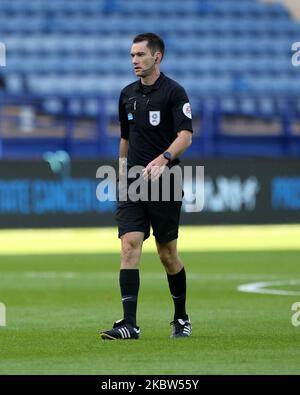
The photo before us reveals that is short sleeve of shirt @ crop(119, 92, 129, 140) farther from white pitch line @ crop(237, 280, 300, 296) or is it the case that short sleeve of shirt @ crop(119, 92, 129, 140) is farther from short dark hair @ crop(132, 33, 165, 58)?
white pitch line @ crop(237, 280, 300, 296)

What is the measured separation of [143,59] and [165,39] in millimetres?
24391

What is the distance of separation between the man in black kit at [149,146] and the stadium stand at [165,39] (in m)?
20.1

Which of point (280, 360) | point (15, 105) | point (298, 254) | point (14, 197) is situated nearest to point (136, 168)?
point (280, 360)

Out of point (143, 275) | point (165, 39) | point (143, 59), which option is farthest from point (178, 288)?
point (165, 39)

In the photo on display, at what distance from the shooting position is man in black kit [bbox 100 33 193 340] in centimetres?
884

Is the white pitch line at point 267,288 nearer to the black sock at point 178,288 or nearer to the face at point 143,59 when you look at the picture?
the black sock at point 178,288

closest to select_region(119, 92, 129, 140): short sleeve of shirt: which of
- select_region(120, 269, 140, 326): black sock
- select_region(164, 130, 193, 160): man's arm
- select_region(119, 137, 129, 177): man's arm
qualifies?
select_region(119, 137, 129, 177): man's arm

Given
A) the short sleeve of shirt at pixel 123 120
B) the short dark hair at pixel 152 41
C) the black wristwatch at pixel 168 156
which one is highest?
the short dark hair at pixel 152 41

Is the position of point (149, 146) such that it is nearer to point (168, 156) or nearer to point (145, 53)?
point (168, 156)

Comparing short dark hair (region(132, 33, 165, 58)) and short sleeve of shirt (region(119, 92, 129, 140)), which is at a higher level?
short dark hair (region(132, 33, 165, 58))

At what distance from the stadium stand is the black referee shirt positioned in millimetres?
20086

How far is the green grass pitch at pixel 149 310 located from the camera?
293 inches

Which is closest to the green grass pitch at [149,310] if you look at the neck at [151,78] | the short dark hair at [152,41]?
the neck at [151,78]

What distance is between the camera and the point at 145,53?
8.89 metres
